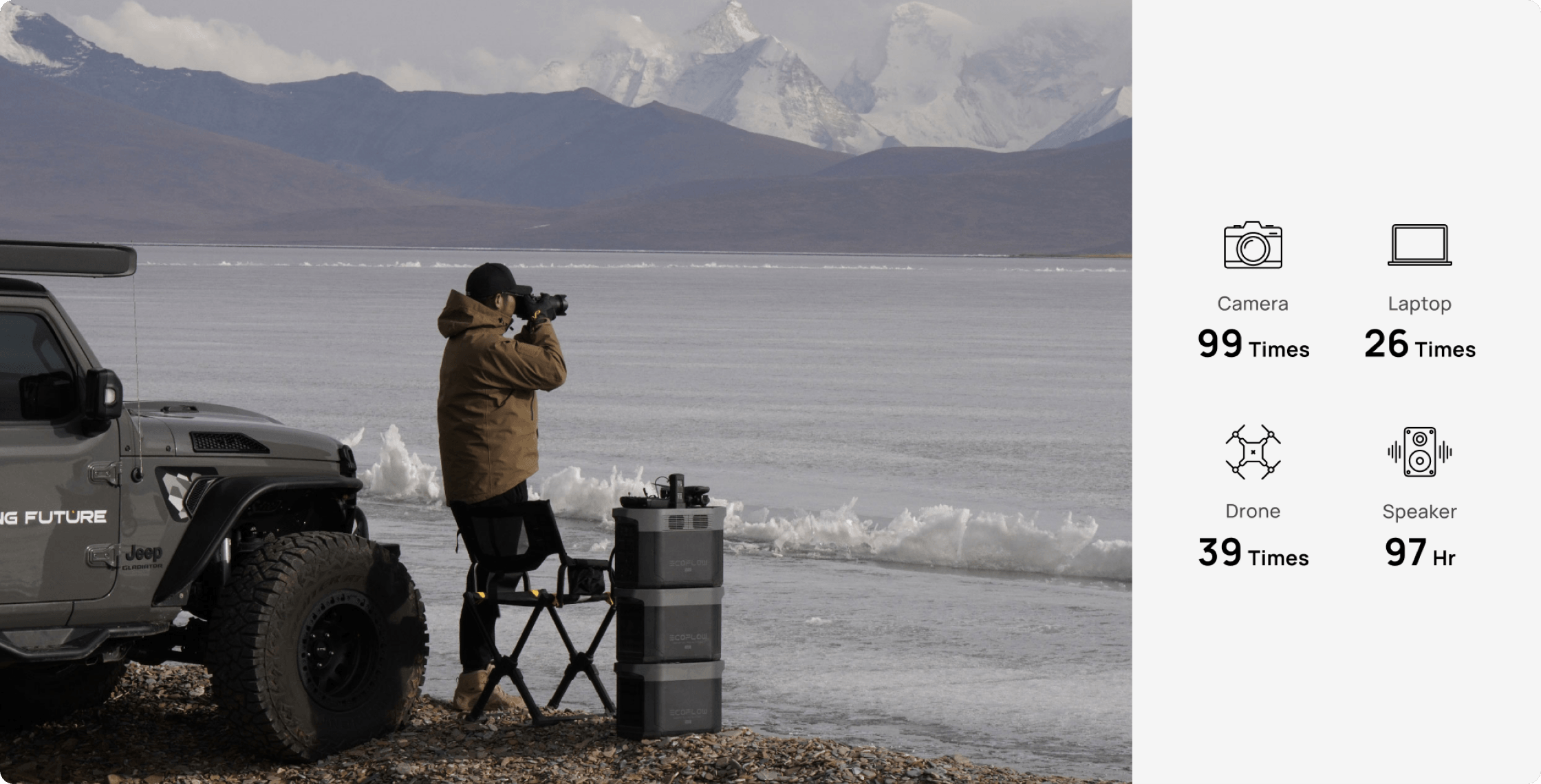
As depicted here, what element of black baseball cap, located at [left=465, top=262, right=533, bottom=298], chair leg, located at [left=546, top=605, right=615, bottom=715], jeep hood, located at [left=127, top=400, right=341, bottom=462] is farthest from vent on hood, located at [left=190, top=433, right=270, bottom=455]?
chair leg, located at [left=546, top=605, right=615, bottom=715]

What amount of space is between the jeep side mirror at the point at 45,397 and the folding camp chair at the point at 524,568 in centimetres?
149

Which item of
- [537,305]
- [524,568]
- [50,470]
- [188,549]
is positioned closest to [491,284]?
[537,305]

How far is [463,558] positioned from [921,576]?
10.1 ft

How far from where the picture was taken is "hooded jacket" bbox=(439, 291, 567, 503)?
6.77 meters

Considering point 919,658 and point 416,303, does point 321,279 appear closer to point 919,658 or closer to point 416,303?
point 416,303

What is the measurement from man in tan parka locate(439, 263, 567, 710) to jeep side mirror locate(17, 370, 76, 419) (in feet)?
4.43

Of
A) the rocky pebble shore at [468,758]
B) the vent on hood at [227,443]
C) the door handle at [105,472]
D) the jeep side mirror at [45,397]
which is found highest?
the jeep side mirror at [45,397]

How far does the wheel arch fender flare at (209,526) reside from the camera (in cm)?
631

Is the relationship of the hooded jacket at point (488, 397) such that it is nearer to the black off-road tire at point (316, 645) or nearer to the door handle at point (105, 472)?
the black off-road tire at point (316, 645)
